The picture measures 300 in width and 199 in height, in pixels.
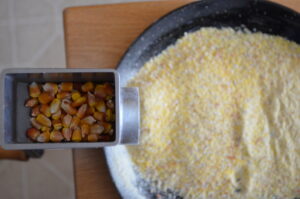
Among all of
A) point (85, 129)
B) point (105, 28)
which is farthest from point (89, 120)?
point (105, 28)

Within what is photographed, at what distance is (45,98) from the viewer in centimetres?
50

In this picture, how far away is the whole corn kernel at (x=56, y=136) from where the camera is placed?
1.63 ft

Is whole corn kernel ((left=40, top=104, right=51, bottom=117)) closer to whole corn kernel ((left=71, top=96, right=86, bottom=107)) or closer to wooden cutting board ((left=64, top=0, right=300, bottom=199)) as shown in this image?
whole corn kernel ((left=71, top=96, right=86, bottom=107))

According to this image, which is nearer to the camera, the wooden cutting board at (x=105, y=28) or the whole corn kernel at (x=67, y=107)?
the whole corn kernel at (x=67, y=107)

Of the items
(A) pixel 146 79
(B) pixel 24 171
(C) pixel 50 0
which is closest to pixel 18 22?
(C) pixel 50 0

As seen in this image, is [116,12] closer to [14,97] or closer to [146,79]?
[146,79]

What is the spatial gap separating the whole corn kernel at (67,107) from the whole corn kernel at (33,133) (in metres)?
0.06

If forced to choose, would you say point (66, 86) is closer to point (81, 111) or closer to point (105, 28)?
point (81, 111)

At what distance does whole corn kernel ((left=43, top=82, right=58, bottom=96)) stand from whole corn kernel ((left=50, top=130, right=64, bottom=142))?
0.20 feet

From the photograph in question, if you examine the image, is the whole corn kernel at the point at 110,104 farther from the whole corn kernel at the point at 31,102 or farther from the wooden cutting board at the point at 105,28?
the wooden cutting board at the point at 105,28

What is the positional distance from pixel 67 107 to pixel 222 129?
0.34 metres

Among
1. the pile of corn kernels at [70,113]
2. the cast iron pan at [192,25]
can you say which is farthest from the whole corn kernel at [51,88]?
the cast iron pan at [192,25]

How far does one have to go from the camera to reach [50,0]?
119 cm

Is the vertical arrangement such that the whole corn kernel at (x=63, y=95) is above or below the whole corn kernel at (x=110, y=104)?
above
